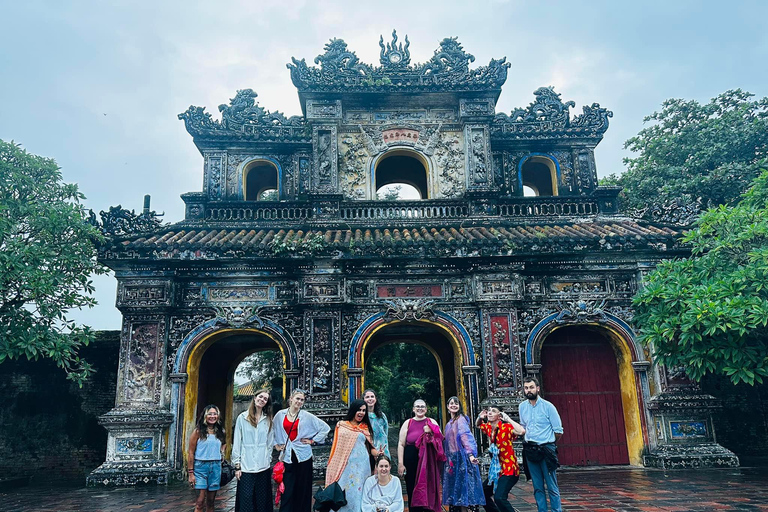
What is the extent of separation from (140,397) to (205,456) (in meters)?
4.67

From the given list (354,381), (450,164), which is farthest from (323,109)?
(354,381)

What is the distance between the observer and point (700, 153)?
52.2 ft

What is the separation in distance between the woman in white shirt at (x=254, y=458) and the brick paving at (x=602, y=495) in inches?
64.1

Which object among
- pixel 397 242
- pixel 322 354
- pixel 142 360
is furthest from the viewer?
pixel 397 242

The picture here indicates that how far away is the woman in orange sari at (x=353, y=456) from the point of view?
581cm

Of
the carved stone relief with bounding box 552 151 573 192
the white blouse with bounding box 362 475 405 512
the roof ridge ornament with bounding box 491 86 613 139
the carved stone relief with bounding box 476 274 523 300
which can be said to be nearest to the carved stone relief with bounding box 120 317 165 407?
the white blouse with bounding box 362 475 405 512

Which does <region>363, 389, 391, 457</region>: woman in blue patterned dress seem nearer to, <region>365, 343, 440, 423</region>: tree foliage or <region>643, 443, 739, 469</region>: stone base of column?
<region>643, 443, 739, 469</region>: stone base of column

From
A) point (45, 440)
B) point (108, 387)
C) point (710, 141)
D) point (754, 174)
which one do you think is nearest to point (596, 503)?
point (108, 387)

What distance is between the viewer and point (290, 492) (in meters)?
5.99

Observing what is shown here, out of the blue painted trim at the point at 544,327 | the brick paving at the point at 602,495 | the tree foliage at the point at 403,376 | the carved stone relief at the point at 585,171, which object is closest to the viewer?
the brick paving at the point at 602,495

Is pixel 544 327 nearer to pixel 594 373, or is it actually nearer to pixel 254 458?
pixel 594 373

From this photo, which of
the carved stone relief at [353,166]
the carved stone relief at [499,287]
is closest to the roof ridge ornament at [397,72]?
the carved stone relief at [353,166]

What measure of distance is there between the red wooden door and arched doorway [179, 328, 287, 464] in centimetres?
559

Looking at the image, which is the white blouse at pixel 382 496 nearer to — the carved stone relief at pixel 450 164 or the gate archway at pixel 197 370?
the gate archway at pixel 197 370
